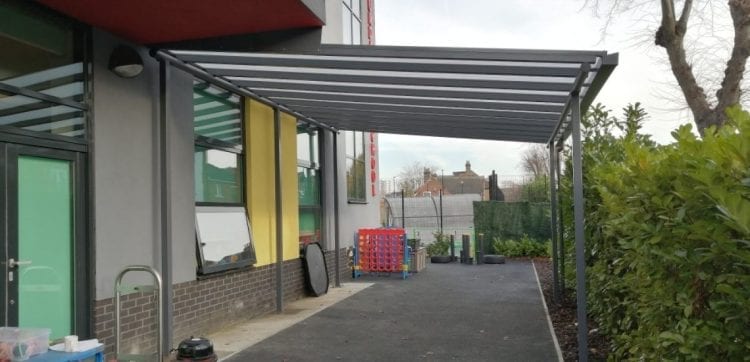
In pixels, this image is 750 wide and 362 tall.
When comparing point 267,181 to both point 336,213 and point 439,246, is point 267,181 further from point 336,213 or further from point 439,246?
point 439,246

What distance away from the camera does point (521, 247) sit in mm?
18438

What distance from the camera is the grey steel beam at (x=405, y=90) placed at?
6.89 metres

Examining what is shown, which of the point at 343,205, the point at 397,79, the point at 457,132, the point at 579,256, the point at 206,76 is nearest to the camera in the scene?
the point at 579,256

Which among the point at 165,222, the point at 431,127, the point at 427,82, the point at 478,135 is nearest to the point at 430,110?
the point at 431,127

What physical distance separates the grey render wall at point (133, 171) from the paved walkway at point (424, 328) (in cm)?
146

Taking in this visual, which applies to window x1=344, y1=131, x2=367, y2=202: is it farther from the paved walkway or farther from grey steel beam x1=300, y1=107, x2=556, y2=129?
grey steel beam x1=300, y1=107, x2=556, y2=129

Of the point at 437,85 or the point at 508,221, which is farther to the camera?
the point at 508,221

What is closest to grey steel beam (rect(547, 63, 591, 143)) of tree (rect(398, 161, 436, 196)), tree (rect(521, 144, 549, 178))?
tree (rect(521, 144, 549, 178))

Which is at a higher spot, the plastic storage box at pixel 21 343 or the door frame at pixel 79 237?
the door frame at pixel 79 237

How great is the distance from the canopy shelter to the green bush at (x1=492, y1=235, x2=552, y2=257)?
857cm

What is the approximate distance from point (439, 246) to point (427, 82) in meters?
12.5

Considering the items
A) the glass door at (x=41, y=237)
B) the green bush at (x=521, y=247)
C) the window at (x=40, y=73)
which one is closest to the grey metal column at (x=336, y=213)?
the window at (x=40, y=73)

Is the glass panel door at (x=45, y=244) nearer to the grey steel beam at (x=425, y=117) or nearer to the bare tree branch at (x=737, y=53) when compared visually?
the grey steel beam at (x=425, y=117)

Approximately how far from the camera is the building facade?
4.90m
